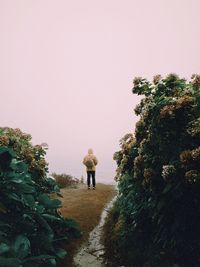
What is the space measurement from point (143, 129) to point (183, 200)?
5.91ft

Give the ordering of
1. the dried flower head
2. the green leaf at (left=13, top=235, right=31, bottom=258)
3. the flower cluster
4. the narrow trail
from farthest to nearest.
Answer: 1. the narrow trail
2. the dried flower head
3. the flower cluster
4. the green leaf at (left=13, top=235, right=31, bottom=258)

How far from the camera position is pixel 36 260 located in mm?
3914

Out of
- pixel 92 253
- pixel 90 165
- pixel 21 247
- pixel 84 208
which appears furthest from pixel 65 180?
pixel 21 247

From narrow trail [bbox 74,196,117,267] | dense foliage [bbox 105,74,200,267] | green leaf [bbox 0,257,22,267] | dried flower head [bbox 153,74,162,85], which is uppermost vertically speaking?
dried flower head [bbox 153,74,162,85]

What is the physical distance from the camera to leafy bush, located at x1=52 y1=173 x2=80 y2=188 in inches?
758

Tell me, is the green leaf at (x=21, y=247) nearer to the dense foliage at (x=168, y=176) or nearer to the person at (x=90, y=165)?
the dense foliage at (x=168, y=176)

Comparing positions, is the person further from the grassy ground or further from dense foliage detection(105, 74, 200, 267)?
dense foliage detection(105, 74, 200, 267)

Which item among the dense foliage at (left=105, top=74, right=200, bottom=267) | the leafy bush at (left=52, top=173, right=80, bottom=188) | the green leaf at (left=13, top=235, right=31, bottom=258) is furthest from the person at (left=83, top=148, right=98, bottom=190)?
the green leaf at (left=13, top=235, right=31, bottom=258)

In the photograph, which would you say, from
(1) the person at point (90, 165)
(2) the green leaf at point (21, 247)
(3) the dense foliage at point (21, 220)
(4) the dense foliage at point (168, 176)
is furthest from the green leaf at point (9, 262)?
(1) the person at point (90, 165)

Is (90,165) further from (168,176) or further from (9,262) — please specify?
(9,262)

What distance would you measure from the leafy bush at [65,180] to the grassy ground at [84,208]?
3.99 m

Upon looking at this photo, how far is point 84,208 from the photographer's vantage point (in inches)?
453

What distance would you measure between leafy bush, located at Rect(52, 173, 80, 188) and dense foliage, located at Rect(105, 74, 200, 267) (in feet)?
42.3

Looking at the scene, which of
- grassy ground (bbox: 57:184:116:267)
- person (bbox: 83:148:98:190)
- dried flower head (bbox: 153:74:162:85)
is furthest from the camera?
person (bbox: 83:148:98:190)
